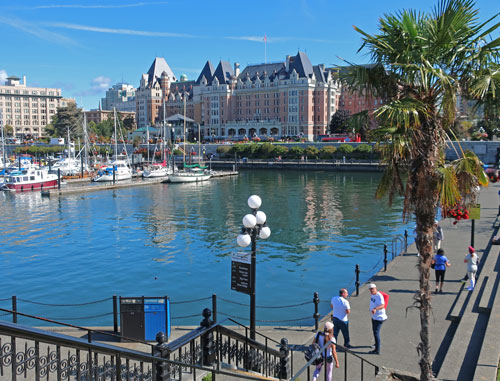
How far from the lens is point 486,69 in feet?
25.2

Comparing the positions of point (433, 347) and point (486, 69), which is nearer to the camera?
point (486, 69)

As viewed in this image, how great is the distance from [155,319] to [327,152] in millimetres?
94117

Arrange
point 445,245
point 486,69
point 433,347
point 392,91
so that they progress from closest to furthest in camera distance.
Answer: point 486,69 < point 392,91 < point 433,347 < point 445,245

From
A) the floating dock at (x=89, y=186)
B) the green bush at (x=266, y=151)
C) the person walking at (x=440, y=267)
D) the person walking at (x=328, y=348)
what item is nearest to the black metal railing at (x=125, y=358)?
the person walking at (x=328, y=348)

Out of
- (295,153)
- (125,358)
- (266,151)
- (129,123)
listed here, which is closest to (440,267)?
(125,358)

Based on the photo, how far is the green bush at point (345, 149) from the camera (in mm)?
99750

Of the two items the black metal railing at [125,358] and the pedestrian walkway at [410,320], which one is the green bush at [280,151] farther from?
the black metal railing at [125,358]

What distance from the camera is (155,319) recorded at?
12203 mm

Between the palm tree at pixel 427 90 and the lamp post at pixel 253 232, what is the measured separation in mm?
3666

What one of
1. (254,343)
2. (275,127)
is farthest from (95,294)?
(275,127)

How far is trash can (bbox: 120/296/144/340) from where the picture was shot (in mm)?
12078

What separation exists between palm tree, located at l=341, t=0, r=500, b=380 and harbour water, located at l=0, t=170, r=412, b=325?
6.81 m

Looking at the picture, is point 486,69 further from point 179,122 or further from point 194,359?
point 179,122

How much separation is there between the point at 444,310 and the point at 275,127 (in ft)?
456
